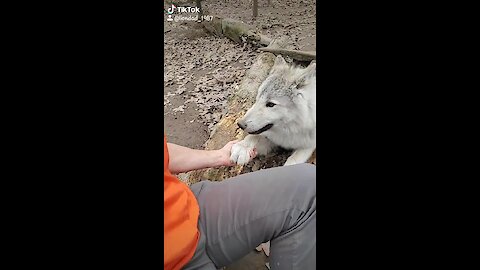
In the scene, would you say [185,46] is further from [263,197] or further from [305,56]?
[263,197]

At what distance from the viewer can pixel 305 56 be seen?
1.19 meters

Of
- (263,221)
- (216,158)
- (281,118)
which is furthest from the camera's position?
(281,118)

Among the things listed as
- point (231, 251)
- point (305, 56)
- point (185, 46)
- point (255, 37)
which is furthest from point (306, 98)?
point (231, 251)

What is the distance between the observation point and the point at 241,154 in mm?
1202

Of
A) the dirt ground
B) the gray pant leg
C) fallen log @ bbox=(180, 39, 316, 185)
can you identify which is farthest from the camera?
fallen log @ bbox=(180, 39, 316, 185)

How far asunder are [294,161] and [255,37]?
0.40 metres

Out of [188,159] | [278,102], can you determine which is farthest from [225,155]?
[278,102]

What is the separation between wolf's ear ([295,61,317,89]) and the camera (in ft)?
3.81

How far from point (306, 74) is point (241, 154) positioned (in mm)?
310

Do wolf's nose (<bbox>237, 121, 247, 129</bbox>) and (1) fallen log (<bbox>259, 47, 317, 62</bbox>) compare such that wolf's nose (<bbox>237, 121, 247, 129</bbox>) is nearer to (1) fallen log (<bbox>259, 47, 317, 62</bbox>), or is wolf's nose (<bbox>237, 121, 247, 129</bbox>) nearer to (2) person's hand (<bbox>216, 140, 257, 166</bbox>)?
(2) person's hand (<bbox>216, 140, 257, 166</bbox>)

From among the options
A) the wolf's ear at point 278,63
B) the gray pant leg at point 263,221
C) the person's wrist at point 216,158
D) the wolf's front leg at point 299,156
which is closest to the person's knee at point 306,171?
the gray pant leg at point 263,221

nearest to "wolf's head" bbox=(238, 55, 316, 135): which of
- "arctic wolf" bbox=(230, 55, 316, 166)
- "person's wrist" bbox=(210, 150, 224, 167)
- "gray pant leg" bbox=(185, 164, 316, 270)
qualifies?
"arctic wolf" bbox=(230, 55, 316, 166)

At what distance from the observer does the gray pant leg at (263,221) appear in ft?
3.25

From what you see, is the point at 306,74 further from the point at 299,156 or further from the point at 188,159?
the point at 188,159
